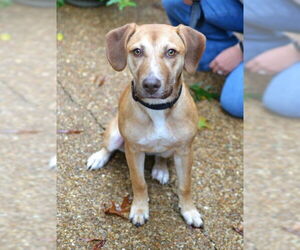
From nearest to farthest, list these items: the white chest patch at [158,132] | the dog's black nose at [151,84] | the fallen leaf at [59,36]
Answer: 1. the dog's black nose at [151,84]
2. the white chest patch at [158,132]
3. the fallen leaf at [59,36]

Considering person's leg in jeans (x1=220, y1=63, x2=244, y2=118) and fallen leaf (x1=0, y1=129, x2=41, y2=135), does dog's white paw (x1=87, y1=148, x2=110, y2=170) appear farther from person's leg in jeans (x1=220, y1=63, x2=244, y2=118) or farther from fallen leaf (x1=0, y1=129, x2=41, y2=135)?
person's leg in jeans (x1=220, y1=63, x2=244, y2=118)

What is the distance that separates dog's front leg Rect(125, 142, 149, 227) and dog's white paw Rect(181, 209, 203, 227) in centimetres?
24

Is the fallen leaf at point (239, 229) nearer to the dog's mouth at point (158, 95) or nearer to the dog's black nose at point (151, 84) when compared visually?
the dog's mouth at point (158, 95)

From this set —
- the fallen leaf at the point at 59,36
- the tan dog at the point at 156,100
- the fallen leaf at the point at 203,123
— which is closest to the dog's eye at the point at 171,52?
the tan dog at the point at 156,100

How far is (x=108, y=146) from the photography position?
3410 mm

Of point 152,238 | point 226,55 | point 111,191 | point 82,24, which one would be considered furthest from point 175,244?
point 82,24

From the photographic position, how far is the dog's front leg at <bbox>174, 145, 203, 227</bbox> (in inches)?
117

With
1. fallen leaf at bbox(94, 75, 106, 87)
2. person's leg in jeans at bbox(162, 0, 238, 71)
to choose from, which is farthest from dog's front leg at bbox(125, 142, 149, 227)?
person's leg in jeans at bbox(162, 0, 238, 71)

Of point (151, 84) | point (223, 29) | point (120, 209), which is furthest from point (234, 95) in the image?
point (151, 84)

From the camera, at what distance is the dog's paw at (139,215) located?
3047mm

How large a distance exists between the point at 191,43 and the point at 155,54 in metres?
0.28

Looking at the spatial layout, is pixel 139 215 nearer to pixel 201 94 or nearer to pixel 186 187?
pixel 186 187

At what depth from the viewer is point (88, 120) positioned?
3984 millimetres

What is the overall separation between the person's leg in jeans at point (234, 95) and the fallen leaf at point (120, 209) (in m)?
1.24
